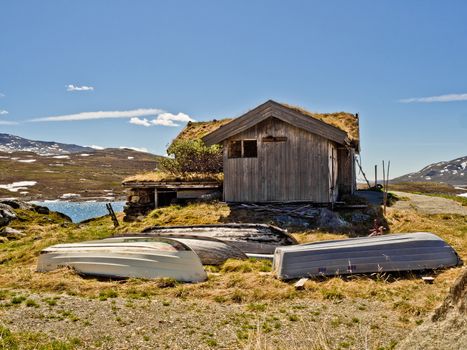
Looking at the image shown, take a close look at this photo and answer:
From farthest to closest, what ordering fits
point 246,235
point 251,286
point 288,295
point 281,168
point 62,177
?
point 62,177 < point 281,168 < point 246,235 < point 251,286 < point 288,295

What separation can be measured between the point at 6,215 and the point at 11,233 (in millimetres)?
4571

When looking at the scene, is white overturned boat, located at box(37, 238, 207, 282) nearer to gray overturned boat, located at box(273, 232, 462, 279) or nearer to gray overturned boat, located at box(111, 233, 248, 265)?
gray overturned boat, located at box(111, 233, 248, 265)

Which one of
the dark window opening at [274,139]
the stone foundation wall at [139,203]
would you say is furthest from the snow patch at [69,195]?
the dark window opening at [274,139]

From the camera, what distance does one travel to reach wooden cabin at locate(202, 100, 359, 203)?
68.1 feet

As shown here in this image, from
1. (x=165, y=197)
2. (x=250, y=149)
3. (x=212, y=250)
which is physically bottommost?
(x=212, y=250)

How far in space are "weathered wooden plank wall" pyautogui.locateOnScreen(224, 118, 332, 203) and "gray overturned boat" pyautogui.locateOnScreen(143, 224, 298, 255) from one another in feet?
17.5

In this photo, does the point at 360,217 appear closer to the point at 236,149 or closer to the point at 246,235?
the point at 236,149

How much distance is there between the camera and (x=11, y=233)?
906 inches

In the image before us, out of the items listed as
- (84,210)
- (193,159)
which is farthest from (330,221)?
(84,210)

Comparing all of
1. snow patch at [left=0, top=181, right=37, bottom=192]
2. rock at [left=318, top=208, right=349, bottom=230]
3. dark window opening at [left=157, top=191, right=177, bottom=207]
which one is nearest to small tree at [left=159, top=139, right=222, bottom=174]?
dark window opening at [left=157, top=191, right=177, bottom=207]

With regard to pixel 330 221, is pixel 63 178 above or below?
above

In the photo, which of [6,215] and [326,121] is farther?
[6,215]

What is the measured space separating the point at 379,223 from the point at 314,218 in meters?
2.74

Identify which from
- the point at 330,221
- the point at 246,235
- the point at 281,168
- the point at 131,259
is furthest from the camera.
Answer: the point at 281,168
